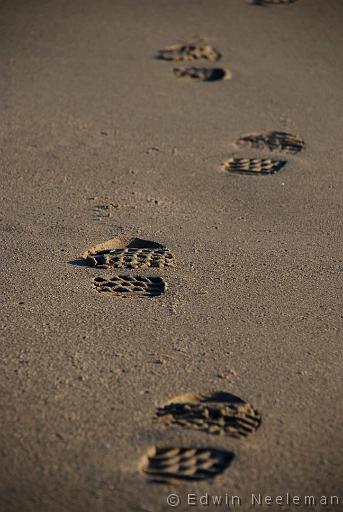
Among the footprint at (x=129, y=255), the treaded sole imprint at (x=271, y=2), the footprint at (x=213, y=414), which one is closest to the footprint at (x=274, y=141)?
the footprint at (x=129, y=255)

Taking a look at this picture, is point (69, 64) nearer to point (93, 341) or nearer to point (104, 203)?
point (104, 203)

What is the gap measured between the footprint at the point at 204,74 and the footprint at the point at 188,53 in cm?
24

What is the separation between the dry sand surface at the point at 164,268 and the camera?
10.3 feet

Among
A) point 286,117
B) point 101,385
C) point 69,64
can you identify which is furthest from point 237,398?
point 69,64

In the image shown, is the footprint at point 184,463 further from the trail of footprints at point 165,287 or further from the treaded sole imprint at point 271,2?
the treaded sole imprint at point 271,2

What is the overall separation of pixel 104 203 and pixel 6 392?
6.33 ft

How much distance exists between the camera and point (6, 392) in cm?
347

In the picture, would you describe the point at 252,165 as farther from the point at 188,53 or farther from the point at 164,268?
the point at 188,53

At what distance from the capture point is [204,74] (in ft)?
23.6

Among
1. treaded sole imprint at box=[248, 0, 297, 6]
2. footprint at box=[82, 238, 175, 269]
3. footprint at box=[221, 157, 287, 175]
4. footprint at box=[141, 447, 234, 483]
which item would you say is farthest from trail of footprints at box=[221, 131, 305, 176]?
treaded sole imprint at box=[248, 0, 297, 6]

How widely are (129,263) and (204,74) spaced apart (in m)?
3.12

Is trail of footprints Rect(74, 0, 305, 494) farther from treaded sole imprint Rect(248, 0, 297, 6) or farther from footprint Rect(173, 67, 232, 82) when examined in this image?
treaded sole imprint Rect(248, 0, 297, 6)

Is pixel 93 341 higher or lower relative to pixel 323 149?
lower

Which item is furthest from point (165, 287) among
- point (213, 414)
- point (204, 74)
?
point (204, 74)
